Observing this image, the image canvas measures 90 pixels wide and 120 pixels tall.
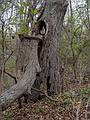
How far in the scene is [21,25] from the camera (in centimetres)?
970

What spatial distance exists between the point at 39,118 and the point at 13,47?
18.3ft

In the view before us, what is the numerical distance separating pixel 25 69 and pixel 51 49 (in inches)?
79.1

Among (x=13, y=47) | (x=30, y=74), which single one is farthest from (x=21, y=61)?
(x=13, y=47)

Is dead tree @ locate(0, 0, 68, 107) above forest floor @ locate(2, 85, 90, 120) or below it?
above

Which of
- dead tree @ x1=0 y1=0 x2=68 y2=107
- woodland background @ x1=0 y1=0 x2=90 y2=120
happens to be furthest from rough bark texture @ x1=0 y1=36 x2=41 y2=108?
woodland background @ x1=0 y1=0 x2=90 y2=120

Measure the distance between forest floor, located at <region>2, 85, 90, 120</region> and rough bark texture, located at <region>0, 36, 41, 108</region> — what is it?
42.2 inches

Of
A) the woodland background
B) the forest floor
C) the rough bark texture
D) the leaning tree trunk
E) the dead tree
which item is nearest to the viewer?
the rough bark texture

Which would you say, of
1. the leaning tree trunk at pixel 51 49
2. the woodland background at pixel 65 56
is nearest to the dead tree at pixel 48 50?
the leaning tree trunk at pixel 51 49

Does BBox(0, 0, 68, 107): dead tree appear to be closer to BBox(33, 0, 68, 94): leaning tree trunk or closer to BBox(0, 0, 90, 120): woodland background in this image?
BBox(33, 0, 68, 94): leaning tree trunk

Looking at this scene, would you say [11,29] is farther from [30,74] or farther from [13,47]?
[30,74]

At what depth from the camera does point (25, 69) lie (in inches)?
344

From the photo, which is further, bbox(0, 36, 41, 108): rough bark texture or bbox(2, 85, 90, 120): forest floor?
bbox(2, 85, 90, 120): forest floor

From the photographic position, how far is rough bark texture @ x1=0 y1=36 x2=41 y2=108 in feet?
24.1

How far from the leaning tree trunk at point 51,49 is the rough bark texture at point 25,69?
3.24ft
